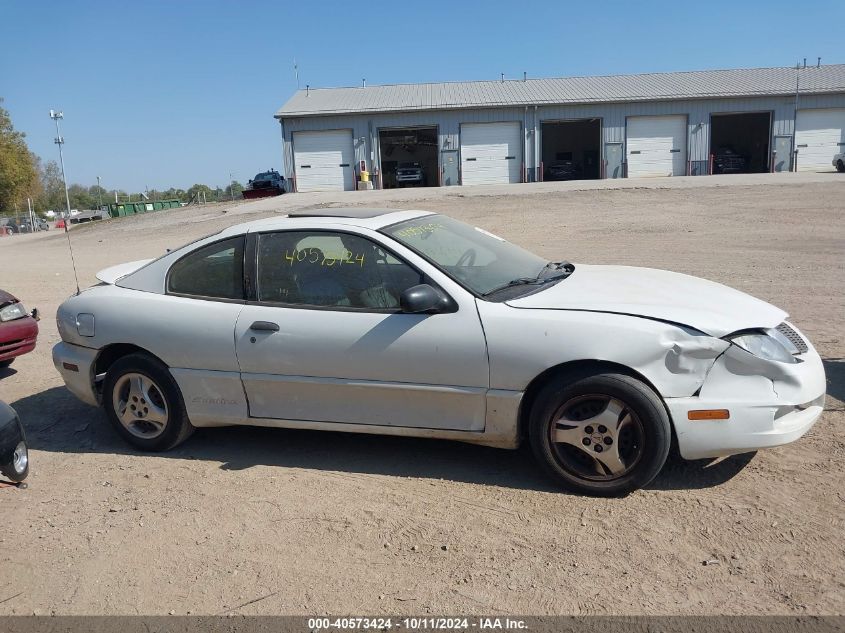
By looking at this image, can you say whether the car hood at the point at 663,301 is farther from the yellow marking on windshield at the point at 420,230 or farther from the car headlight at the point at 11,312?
the car headlight at the point at 11,312

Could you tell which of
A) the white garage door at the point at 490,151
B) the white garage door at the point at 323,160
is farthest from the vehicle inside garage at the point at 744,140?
the white garage door at the point at 323,160

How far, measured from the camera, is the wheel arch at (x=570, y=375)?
383 cm

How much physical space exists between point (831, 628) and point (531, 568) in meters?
1.20

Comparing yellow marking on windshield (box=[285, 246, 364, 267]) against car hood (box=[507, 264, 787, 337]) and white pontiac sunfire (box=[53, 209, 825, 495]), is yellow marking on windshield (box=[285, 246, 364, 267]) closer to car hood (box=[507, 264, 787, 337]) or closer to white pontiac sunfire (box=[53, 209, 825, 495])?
white pontiac sunfire (box=[53, 209, 825, 495])

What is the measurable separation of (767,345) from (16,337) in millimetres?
6268

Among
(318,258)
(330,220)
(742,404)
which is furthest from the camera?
(330,220)

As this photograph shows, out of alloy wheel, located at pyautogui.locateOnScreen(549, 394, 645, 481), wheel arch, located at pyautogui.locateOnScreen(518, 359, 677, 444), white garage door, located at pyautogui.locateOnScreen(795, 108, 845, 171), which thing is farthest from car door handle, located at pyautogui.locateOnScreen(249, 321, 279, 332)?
white garage door, located at pyautogui.locateOnScreen(795, 108, 845, 171)

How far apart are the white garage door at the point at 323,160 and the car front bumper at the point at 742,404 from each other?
115 ft

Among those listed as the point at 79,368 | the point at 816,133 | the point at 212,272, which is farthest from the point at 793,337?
the point at 816,133

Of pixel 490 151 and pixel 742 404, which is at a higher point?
pixel 490 151

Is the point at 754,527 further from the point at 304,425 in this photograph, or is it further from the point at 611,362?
the point at 304,425

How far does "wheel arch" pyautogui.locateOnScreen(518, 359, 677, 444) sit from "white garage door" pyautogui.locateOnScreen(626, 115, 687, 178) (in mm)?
35419

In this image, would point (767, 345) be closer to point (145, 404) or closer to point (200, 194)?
point (145, 404)

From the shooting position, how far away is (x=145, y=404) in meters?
4.92
